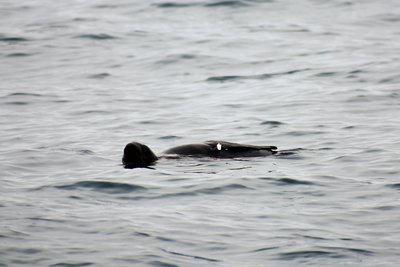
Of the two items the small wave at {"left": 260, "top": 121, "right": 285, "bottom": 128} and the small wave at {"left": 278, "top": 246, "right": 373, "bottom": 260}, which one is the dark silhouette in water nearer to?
the small wave at {"left": 260, "top": 121, "right": 285, "bottom": 128}

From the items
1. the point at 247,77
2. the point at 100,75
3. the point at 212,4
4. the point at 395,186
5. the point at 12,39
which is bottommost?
the point at 247,77

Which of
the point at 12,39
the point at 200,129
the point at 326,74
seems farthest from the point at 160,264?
the point at 12,39

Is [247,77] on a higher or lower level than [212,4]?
lower

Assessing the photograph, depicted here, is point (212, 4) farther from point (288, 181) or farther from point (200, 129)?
point (288, 181)

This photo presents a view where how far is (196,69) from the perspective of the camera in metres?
18.8

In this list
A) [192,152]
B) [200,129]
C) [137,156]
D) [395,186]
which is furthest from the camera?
[200,129]

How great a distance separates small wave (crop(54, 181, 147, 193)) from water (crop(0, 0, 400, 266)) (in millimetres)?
29

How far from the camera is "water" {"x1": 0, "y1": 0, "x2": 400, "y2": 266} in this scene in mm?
8414

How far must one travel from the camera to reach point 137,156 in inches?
441

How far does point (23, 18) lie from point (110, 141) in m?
12.1

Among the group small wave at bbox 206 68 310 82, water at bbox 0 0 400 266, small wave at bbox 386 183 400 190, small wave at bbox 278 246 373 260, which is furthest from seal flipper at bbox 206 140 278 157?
small wave at bbox 206 68 310 82

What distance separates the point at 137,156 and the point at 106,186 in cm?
98

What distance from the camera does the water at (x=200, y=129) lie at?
841 cm

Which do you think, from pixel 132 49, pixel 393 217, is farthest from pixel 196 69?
pixel 393 217
